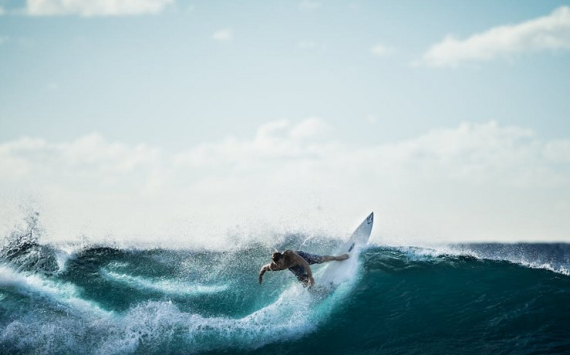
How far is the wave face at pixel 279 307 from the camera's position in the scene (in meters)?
7.68

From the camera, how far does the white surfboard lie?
923cm

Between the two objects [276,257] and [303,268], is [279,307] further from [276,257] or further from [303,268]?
[276,257]

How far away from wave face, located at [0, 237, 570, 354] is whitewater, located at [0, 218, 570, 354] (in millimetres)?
24

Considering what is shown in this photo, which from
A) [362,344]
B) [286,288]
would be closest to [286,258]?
[286,288]

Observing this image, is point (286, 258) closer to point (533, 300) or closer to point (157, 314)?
point (157, 314)

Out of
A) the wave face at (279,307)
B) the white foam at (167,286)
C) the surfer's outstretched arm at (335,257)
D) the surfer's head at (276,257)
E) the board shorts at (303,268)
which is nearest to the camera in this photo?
the wave face at (279,307)

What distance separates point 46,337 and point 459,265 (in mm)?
8987

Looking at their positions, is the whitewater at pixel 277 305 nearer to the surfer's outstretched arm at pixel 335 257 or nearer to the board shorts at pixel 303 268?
the board shorts at pixel 303 268

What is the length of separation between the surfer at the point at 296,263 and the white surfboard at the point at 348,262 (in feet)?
1.59

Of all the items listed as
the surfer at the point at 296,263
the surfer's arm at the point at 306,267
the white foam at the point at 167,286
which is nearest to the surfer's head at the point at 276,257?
the surfer at the point at 296,263

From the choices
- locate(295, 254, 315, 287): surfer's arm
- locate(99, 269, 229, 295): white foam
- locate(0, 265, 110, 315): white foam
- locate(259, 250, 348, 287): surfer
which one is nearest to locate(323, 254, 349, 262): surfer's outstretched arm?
locate(259, 250, 348, 287): surfer

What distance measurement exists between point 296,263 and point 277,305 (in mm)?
902

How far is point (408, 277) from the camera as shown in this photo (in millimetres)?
9867

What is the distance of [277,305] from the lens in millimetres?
8484
